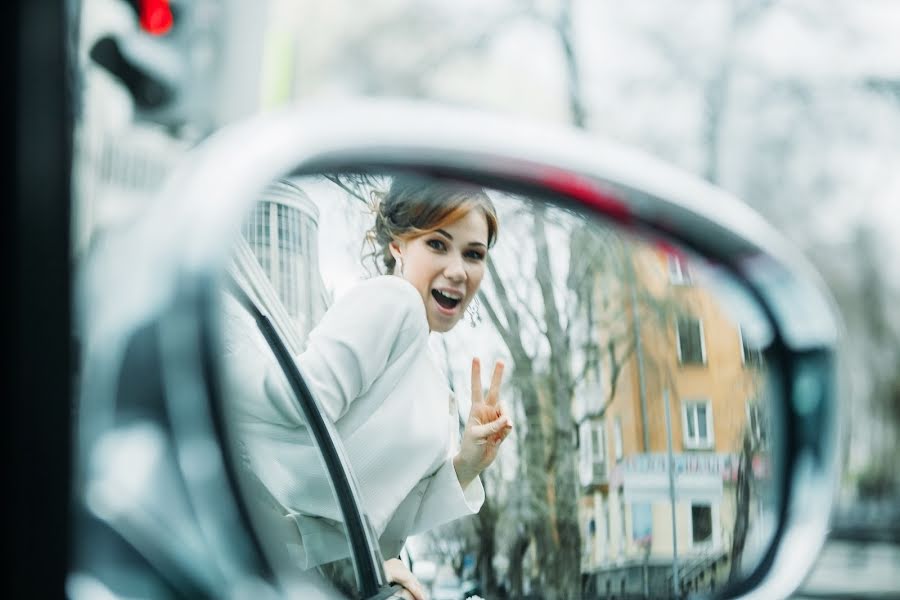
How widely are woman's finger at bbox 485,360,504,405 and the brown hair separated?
161 millimetres

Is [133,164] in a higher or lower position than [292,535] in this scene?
Result: higher

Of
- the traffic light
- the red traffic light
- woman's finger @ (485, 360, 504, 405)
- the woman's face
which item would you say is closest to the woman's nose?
the woman's face

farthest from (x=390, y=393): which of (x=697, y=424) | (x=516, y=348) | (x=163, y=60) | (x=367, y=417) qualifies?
(x=163, y=60)

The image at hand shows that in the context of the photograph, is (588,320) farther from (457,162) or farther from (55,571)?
(55,571)

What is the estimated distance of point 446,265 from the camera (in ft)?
3.92

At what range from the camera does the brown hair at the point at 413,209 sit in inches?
46.3

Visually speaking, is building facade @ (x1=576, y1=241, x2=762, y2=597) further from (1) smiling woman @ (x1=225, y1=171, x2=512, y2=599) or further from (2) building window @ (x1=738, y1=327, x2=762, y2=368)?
(1) smiling woman @ (x1=225, y1=171, x2=512, y2=599)

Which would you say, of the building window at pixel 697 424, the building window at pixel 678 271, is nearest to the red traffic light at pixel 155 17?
the building window at pixel 678 271

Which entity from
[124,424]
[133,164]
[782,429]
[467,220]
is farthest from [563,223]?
[133,164]

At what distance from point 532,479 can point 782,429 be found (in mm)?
408

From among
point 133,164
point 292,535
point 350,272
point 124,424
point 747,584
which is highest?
point 133,164

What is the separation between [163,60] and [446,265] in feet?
3.30

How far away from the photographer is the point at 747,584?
1.39 m

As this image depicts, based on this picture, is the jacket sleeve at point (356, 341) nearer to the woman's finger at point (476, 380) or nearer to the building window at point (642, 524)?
the woman's finger at point (476, 380)
